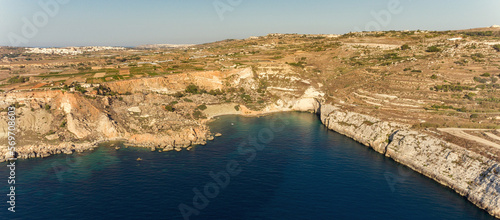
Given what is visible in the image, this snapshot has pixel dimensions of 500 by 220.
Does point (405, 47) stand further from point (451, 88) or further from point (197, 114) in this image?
point (197, 114)

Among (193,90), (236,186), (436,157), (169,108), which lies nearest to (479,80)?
(436,157)

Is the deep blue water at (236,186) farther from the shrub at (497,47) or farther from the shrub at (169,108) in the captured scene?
the shrub at (497,47)

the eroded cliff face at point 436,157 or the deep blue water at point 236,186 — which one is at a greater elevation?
the eroded cliff face at point 436,157

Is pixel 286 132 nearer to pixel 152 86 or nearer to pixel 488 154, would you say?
pixel 488 154

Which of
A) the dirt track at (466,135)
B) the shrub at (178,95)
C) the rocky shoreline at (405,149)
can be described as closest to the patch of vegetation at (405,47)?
the rocky shoreline at (405,149)

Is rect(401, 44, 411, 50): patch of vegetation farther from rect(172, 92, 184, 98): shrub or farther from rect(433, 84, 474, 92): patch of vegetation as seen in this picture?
rect(172, 92, 184, 98): shrub

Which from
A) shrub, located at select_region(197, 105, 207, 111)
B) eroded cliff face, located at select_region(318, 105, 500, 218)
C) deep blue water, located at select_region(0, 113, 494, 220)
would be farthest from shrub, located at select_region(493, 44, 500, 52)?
shrub, located at select_region(197, 105, 207, 111)
